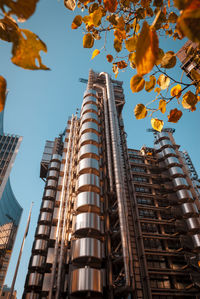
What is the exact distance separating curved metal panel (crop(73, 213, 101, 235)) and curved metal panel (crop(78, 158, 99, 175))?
6014 mm

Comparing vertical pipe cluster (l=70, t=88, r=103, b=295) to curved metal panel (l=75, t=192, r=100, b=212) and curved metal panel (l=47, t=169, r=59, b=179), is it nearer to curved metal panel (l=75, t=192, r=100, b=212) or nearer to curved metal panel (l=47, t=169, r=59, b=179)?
curved metal panel (l=75, t=192, r=100, b=212)

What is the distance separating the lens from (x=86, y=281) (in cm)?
1578

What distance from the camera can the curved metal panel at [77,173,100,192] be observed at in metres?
22.9

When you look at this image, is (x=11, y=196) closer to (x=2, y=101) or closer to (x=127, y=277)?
(x=127, y=277)

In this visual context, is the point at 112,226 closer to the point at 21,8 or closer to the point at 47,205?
the point at 47,205

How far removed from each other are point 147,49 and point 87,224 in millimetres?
20197

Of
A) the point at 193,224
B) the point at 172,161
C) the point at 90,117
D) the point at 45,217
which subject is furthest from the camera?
the point at 172,161

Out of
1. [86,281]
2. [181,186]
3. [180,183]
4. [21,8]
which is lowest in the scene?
[21,8]

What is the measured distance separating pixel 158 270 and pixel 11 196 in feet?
276

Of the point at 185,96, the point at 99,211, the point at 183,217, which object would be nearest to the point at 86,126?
the point at 99,211

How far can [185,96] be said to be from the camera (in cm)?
225

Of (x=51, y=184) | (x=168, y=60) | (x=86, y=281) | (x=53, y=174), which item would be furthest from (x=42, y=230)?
(x=168, y=60)

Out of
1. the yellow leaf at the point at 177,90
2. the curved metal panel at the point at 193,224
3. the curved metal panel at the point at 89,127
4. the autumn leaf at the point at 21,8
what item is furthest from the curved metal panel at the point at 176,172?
the autumn leaf at the point at 21,8

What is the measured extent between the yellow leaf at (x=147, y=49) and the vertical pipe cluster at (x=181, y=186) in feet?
96.5
